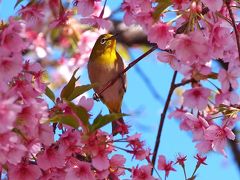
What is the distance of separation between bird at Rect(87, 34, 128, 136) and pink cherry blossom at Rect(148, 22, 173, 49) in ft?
4.03

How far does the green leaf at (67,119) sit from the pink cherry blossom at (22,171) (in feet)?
0.88

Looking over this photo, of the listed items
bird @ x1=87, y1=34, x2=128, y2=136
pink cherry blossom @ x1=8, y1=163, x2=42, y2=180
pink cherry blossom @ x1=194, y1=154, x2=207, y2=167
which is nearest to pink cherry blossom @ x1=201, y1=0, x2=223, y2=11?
pink cherry blossom @ x1=194, y1=154, x2=207, y2=167

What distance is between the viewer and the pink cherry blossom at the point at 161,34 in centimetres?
288

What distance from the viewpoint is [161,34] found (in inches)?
114

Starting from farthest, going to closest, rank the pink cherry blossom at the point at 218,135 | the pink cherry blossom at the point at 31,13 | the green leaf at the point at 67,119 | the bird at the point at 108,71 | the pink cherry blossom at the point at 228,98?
the bird at the point at 108,71 < the pink cherry blossom at the point at 228,98 < the pink cherry blossom at the point at 31,13 < the pink cherry blossom at the point at 218,135 < the green leaf at the point at 67,119

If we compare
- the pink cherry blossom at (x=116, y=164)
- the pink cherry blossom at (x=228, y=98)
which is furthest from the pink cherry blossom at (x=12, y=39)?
the pink cherry blossom at (x=228, y=98)

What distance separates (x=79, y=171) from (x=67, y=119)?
0.89ft

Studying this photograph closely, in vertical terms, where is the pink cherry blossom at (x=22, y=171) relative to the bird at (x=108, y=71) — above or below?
below

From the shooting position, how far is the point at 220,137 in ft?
10.1

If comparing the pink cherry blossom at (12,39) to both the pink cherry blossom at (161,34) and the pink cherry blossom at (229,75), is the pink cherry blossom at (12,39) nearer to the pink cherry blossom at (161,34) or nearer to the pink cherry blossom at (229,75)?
the pink cherry blossom at (161,34)

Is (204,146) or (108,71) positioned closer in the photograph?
(204,146)

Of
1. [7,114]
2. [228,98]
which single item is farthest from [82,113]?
[228,98]

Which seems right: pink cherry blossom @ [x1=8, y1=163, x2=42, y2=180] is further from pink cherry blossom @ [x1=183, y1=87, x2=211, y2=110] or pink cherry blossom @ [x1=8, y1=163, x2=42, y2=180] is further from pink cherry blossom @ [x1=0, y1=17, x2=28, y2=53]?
pink cherry blossom @ [x1=183, y1=87, x2=211, y2=110]

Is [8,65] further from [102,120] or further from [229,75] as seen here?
[229,75]
